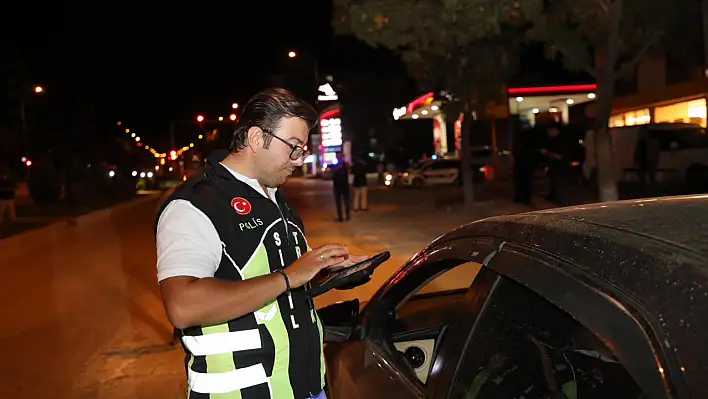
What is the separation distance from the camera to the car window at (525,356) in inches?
79.0

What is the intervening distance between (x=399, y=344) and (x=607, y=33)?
35.0 feet

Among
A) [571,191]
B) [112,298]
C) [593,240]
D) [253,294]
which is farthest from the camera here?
[571,191]

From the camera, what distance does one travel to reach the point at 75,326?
8086mm

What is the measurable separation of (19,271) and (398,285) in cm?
1150

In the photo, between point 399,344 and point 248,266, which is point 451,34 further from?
point 248,266

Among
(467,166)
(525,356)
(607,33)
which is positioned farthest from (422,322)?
(467,166)

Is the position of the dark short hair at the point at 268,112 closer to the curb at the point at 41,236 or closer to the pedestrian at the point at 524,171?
the curb at the point at 41,236

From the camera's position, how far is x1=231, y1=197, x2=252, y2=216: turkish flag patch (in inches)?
91.2

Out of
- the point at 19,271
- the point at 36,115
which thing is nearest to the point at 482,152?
the point at 19,271

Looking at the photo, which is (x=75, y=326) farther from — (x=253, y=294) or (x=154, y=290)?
(x=253, y=294)

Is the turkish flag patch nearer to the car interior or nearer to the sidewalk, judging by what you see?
the car interior

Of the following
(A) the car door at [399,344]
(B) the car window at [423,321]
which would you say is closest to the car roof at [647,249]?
(A) the car door at [399,344]

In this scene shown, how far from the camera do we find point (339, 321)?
312 centimetres

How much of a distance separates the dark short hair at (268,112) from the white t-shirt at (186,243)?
363 millimetres
